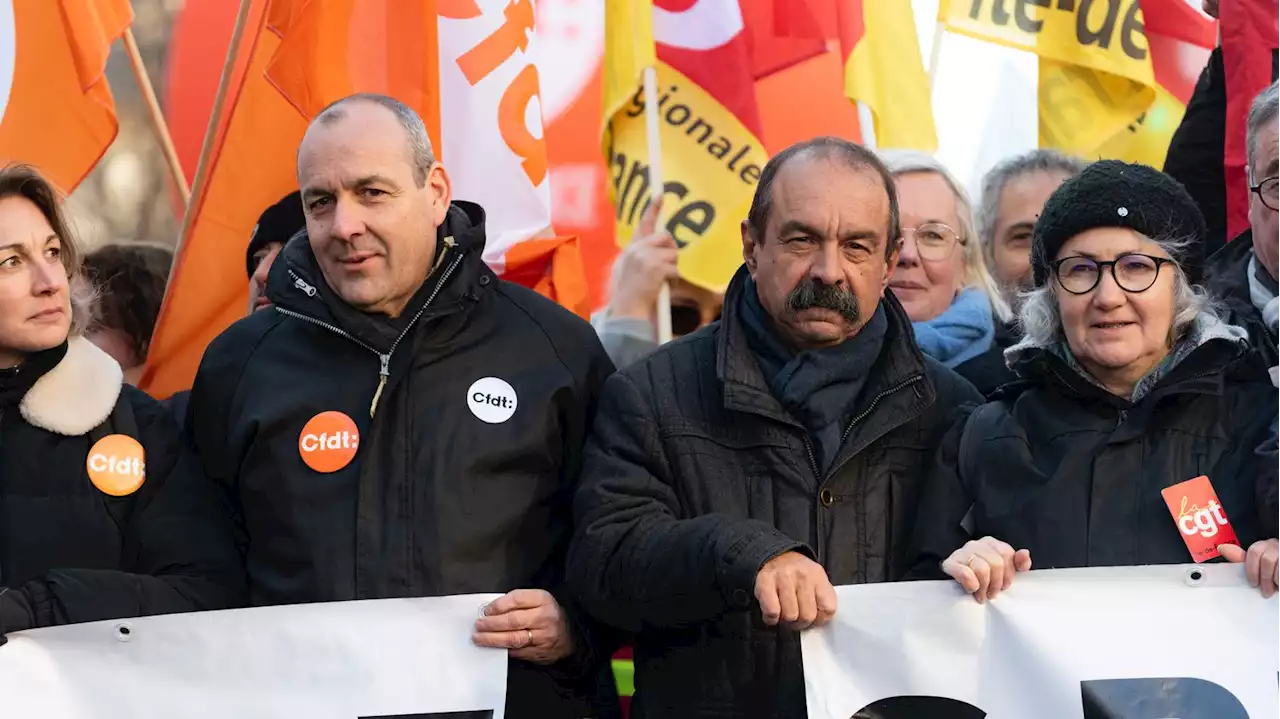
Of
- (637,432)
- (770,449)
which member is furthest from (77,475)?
(770,449)

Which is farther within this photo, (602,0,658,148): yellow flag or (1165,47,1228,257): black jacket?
(602,0,658,148): yellow flag

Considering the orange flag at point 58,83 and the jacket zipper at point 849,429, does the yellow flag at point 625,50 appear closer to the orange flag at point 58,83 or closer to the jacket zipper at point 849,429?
the orange flag at point 58,83

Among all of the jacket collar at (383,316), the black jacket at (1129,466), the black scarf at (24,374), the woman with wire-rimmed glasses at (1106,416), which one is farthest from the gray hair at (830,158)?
the black scarf at (24,374)

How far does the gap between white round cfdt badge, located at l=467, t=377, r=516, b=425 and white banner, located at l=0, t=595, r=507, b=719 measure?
0.50m

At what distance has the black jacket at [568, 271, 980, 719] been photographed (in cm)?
367

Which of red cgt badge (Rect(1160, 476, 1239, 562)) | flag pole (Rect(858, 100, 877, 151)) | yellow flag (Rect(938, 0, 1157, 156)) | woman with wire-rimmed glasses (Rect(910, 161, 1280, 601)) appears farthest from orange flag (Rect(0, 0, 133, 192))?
red cgt badge (Rect(1160, 476, 1239, 562))

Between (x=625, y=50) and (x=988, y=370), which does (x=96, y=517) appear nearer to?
(x=988, y=370)

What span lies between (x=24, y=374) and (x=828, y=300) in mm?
1931

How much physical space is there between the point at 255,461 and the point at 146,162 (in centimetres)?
408

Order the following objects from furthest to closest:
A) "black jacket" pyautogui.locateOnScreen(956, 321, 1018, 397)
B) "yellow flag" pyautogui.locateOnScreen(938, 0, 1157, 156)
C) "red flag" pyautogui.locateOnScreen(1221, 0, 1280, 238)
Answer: "yellow flag" pyautogui.locateOnScreen(938, 0, 1157, 156), "red flag" pyautogui.locateOnScreen(1221, 0, 1280, 238), "black jacket" pyautogui.locateOnScreen(956, 321, 1018, 397)

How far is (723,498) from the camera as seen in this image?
383cm

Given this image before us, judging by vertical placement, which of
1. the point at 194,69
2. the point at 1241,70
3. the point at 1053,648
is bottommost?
the point at 1053,648

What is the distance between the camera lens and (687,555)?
3.54 m

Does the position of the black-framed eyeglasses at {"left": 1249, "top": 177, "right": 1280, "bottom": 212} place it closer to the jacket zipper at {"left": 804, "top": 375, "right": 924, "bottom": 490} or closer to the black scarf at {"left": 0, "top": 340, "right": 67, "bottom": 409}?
the jacket zipper at {"left": 804, "top": 375, "right": 924, "bottom": 490}
